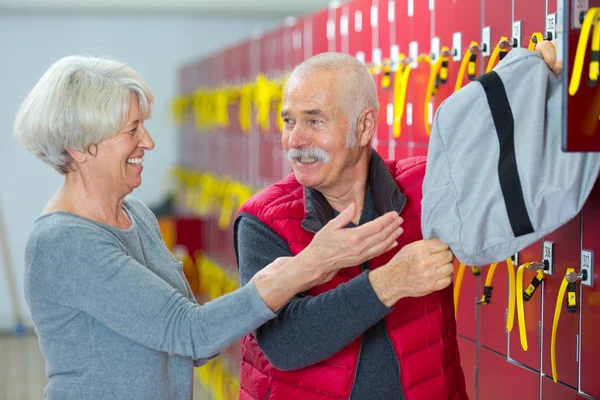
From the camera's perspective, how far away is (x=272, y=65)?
5484mm

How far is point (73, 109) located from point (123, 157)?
16cm

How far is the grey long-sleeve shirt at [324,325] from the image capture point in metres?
1.81

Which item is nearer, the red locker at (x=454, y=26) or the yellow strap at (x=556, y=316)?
the yellow strap at (x=556, y=316)

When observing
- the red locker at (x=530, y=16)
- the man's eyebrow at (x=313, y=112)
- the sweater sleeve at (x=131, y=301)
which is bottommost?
the sweater sleeve at (x=131, y=301)

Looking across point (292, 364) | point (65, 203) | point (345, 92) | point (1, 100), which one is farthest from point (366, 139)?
point (1, 100)

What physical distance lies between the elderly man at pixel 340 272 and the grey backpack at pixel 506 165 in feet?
0.44

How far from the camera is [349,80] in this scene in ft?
6.96

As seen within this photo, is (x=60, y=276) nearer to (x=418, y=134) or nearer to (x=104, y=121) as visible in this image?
(x=104, y=121)

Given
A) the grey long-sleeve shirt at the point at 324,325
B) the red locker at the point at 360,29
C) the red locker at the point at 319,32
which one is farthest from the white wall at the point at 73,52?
the grey long-sleeve shirt at the point at 324,325

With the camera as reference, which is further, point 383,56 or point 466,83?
point 383,56

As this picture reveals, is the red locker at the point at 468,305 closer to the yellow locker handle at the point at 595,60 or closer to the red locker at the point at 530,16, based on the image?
the red locker at the point at 530,16

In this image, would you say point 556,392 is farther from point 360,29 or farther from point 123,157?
point 360,29

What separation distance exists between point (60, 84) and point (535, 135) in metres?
1.01

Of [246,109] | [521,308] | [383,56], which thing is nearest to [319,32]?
[383,56]
